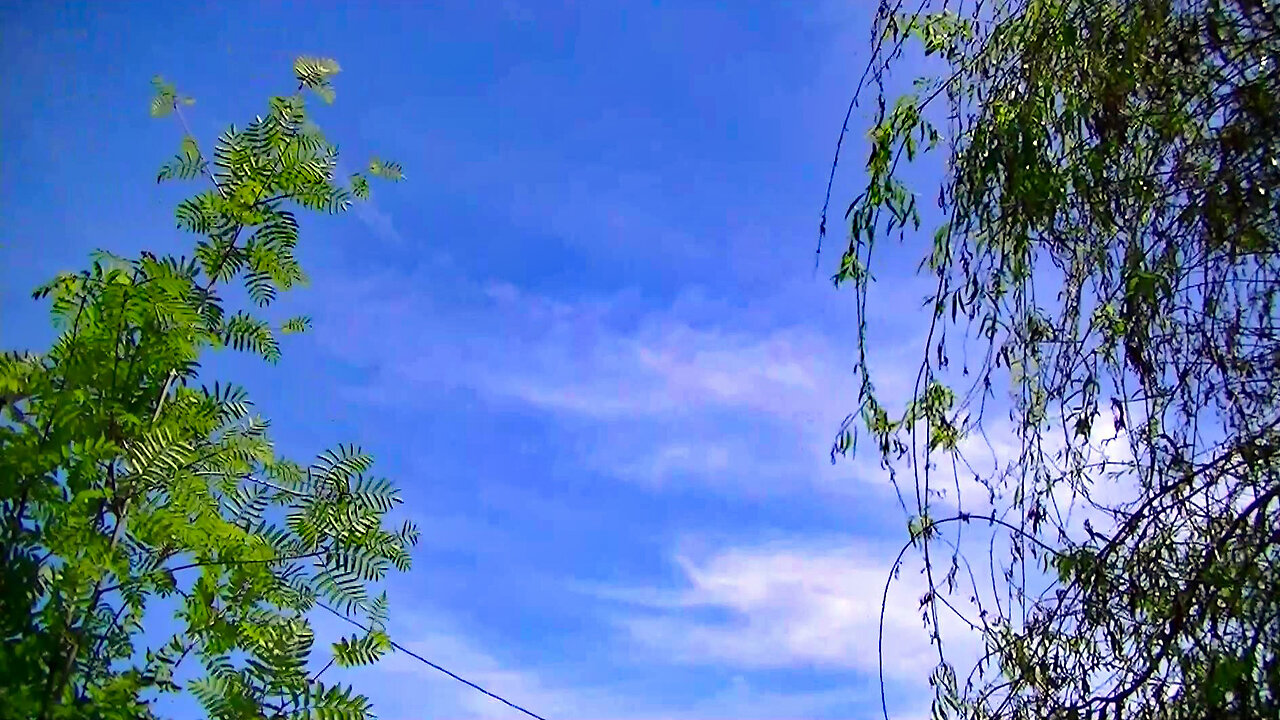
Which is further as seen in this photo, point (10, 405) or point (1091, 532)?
point (1091, 532)

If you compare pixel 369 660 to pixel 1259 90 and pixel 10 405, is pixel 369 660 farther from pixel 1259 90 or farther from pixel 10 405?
pixel 1259 90

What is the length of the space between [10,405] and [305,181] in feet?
2.04

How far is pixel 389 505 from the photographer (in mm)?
2131

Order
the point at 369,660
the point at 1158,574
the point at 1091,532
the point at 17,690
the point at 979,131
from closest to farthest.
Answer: the point at 17,690, the point at 369,660, the point at 1158,574, the point at 1091,532, the point at 979,131

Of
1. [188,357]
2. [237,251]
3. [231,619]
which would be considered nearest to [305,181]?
[237,251]

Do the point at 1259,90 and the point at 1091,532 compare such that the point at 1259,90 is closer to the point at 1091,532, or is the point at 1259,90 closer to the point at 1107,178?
the point at 1107,178

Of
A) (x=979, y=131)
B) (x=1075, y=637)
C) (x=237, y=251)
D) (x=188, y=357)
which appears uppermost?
(x=979, y=131)

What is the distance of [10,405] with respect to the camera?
6.28ft

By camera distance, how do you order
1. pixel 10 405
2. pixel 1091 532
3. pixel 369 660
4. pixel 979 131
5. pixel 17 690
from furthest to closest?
pixel 979 131 < pixel 1091 532 < pixel 369 660 < pixel 10 405 < pixel 17 690

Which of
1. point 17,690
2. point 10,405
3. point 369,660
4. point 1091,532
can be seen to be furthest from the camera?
point 1091,532

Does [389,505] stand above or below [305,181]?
below

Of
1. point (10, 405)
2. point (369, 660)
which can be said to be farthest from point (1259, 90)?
point (10, 405)

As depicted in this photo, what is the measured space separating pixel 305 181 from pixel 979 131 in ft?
4.84

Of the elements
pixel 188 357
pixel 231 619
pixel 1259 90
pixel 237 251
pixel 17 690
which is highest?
pixel 1259 90
